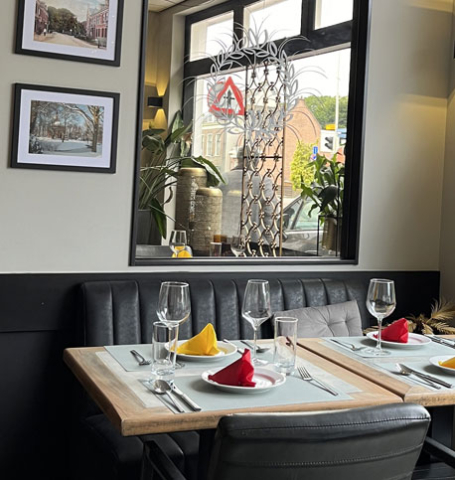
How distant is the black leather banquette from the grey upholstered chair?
1.11 metres

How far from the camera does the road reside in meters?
3.03

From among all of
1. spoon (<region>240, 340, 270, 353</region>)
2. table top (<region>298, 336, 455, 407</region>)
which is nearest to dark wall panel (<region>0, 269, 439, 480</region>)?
spoon (<region>240, 340, 270, 353</region>)

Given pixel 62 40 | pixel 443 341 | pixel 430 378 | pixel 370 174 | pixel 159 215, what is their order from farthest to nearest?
pixel 370 174 < pixel 159 215 < pixel 62 40 < pixel 443 341 < pixel 430 378

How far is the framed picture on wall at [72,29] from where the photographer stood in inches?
118

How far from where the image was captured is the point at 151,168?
3322mm

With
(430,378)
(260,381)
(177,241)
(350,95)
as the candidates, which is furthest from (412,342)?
(350,95)

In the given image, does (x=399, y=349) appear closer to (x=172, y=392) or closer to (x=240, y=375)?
(x=240, y=375)

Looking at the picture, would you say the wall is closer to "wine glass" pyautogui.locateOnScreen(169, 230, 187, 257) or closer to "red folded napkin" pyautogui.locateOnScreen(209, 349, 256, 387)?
"wine glass" pyautogui.locateOnScreen(169, 230, 187, 257)

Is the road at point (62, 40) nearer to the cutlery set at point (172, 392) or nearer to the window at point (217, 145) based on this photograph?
the window at point (217, 145)

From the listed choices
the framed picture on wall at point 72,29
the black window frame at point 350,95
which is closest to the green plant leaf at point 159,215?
the black window frame at point 350,95

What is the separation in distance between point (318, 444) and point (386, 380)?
0.81 m

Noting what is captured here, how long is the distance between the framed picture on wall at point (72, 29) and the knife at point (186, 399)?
1.69m

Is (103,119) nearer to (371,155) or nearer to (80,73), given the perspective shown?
(80,73)

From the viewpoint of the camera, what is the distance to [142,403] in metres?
1.87
